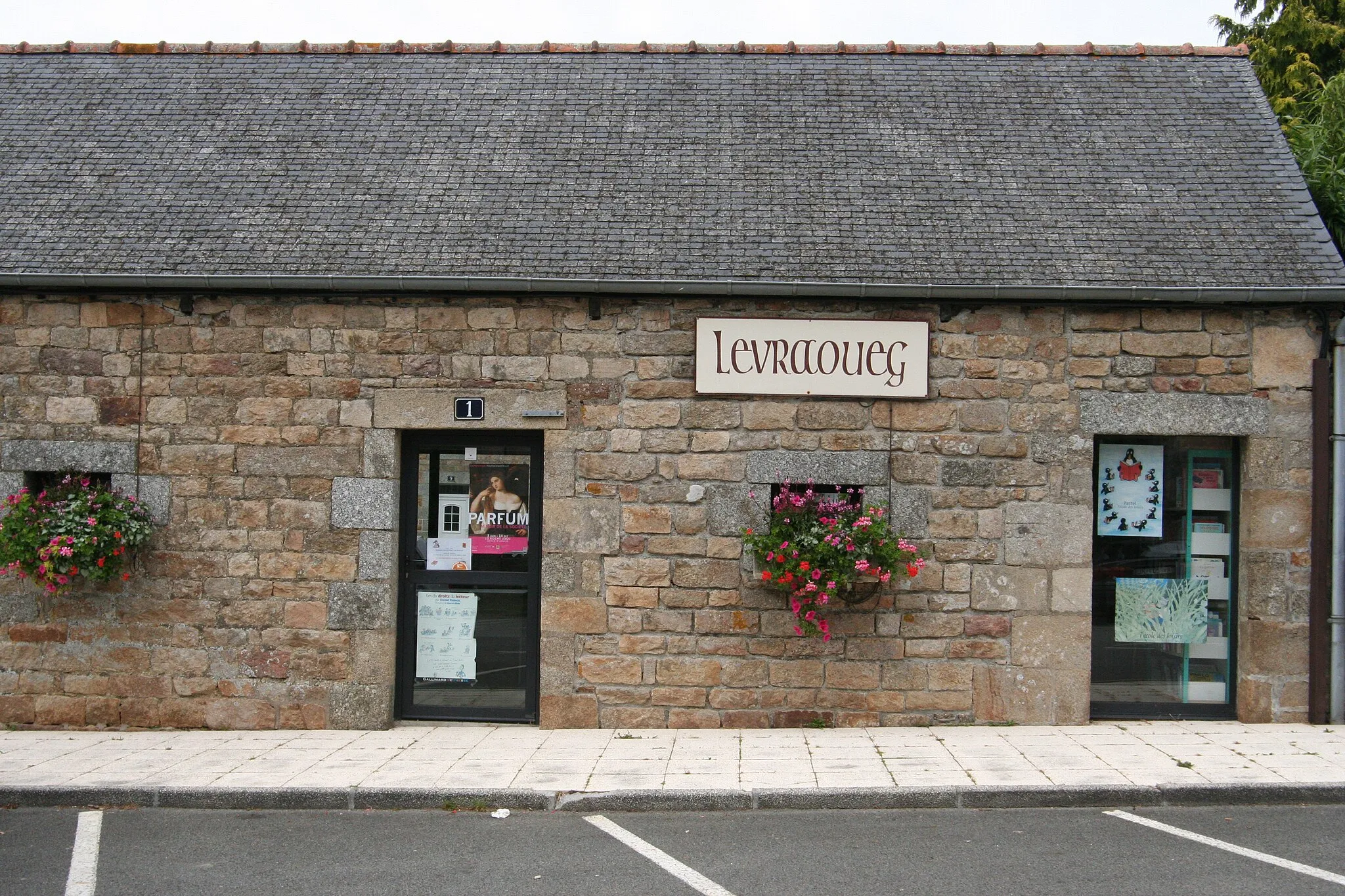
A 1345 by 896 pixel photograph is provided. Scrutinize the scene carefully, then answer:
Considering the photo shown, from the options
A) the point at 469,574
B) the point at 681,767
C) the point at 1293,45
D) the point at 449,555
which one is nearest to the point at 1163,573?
the point at 681,767

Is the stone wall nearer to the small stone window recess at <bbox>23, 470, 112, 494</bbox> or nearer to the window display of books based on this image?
the small stone window recess at <bbox>23, 470, 112, 494</bbox>

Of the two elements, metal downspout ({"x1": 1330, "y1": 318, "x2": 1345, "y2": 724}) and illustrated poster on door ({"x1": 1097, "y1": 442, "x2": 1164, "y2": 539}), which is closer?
metal downspout ({"x1": 1330, "y1": 318, "x2": 1345, "y2": 724})

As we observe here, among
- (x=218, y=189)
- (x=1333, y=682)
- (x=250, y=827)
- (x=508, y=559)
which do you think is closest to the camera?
(x=250, y=827)

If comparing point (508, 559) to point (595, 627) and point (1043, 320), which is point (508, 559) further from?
point (1043, 320)

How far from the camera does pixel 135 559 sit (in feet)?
24.9

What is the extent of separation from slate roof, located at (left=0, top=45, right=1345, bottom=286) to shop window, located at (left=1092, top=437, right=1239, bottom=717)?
4.40 ft

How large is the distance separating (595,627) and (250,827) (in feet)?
8.62

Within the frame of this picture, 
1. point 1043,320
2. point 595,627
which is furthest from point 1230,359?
point 595,627

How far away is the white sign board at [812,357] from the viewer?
7410 millimetres

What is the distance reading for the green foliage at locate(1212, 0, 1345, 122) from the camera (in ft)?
53.1

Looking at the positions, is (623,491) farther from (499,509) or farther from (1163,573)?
(1163,573)

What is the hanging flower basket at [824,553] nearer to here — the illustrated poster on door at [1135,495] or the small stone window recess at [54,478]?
the illustrated poster on door at [1135,495]

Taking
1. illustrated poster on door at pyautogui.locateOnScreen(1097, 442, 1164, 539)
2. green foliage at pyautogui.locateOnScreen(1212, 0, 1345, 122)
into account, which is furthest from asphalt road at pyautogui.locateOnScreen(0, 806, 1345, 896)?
green foliage at pyautogui.locateOnScreen(1212, 0, 1345, 122)

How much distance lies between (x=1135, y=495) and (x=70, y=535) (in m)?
7.57
